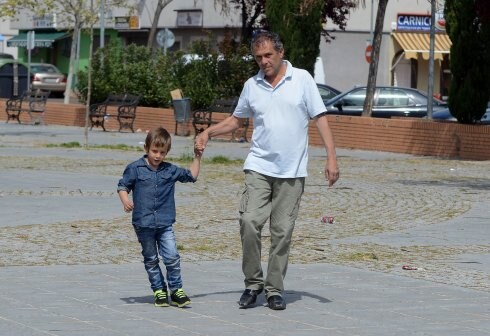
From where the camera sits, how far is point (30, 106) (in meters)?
38.7

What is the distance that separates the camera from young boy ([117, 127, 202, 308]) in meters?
8.58

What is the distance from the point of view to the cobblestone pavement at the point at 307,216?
37.1 feet

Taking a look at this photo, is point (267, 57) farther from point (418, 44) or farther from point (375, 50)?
point (418, 44)

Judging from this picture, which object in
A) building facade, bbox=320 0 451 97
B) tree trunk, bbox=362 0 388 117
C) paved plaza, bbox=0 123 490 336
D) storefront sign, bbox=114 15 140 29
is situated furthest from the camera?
storefront sign, bbox=114 15 140 29

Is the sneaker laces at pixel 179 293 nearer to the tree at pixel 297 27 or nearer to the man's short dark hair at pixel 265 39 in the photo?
the man's short dark hair at pixel 265 39

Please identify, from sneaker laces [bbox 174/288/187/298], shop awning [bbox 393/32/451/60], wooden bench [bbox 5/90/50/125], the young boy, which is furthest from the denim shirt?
shop awning [bbox 393/32/451/60]

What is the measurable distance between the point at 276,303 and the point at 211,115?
75.4ft

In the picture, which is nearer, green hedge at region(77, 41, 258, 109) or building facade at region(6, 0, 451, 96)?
green hedge at region(77, 41, 258, 109)

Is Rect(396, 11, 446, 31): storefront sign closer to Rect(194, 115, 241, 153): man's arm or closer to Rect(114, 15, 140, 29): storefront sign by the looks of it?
Rect(114, 15, 140, 29): storefront sign

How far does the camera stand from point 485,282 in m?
9.98

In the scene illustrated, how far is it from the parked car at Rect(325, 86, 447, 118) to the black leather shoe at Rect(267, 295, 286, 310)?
25419 millimetres

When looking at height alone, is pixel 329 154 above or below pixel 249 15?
below

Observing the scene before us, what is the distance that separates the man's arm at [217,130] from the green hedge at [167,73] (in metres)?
24.8

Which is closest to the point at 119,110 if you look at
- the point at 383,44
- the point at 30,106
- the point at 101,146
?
the point at 30,106
